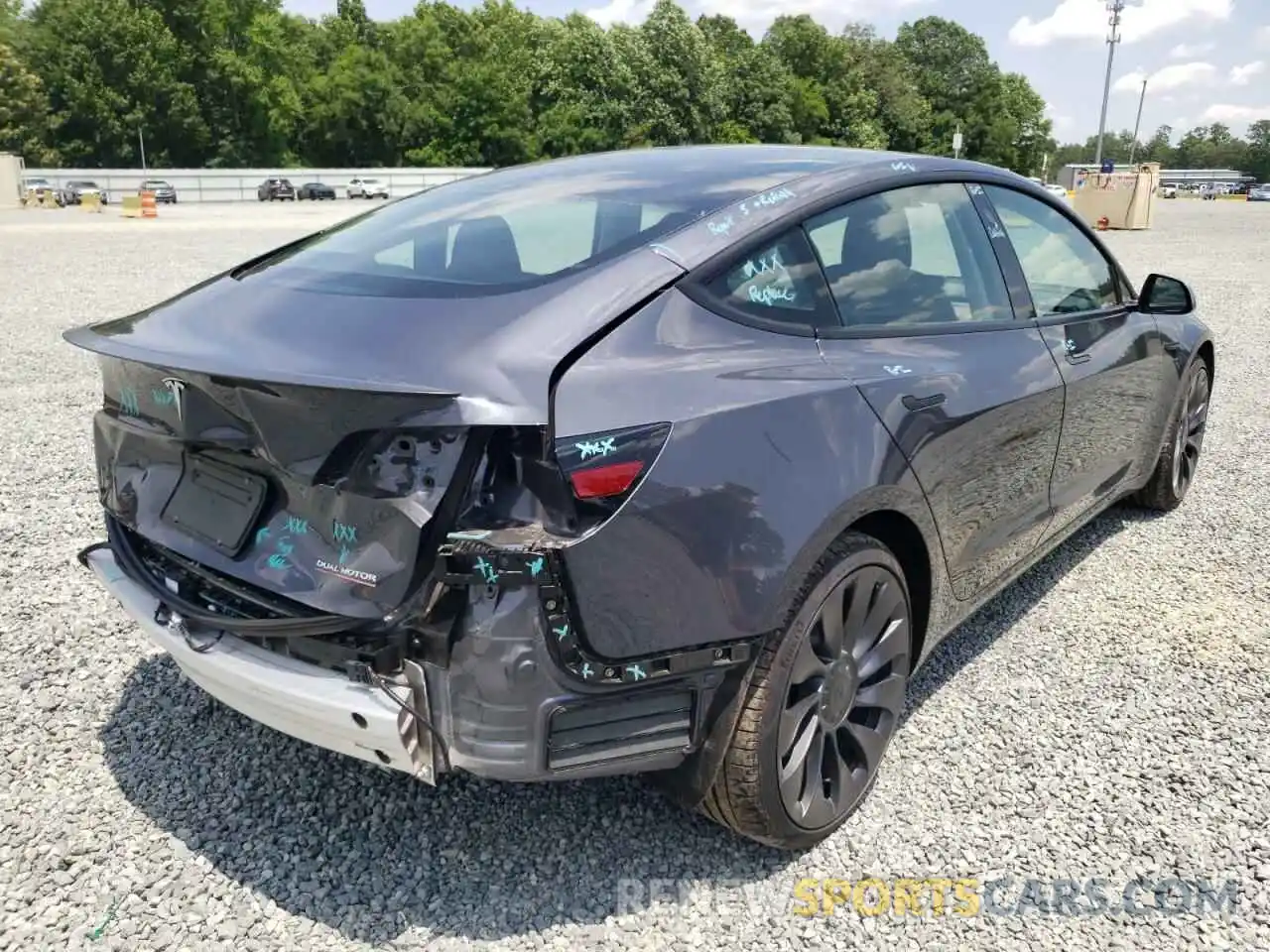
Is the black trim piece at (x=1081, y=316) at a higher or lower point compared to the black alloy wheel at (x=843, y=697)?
higher

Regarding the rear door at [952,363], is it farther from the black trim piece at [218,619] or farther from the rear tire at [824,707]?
the black trim piece at [218,619]

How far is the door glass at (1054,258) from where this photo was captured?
3391 millimetres

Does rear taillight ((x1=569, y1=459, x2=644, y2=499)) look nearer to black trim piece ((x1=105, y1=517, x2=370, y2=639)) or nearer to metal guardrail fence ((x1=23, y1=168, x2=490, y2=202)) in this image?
black trim piece ((x1=105, y1=517, x2=370, y2=639))

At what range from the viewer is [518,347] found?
199cm

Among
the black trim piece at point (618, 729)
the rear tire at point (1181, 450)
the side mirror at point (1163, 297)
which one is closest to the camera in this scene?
the black trim piece at point (618, 729)

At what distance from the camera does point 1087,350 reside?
3.51m

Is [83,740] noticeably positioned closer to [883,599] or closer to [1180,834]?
[883,599]

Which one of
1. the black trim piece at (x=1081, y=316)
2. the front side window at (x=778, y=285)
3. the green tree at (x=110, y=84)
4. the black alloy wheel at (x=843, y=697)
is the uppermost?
the green tree at (x=110, y=84)

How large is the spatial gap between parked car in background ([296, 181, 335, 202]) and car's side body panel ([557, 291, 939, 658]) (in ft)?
176

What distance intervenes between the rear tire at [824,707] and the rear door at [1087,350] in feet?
3.83

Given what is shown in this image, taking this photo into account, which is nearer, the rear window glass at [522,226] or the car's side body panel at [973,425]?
the rear window glass at [522,226]

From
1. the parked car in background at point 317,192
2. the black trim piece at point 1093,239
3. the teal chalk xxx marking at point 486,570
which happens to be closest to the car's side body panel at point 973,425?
the black trim piece at point 1093,239

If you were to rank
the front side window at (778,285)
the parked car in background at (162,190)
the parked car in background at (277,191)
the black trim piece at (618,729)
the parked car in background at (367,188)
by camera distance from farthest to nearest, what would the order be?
the parked car in background at (367,188), the parked car in background at (277,191), the parked car in background at (162,190), the front side window at (778,285), the black trim piece at (618,729)

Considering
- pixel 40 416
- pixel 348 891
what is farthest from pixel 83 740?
pixel 40 416
